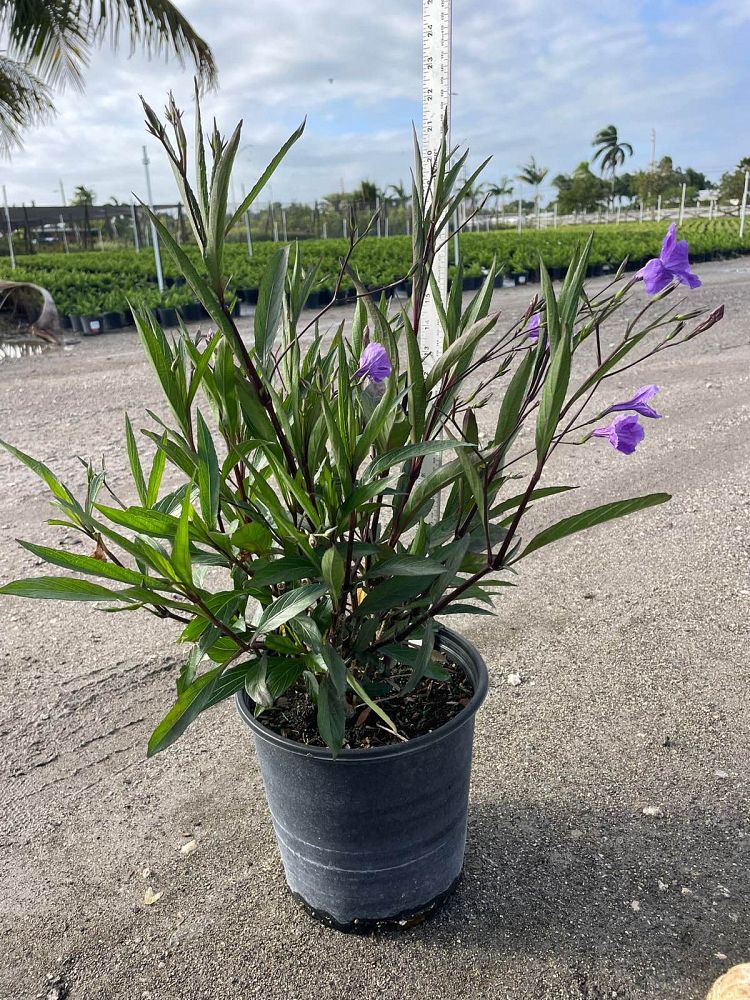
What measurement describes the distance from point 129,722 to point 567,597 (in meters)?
1.51

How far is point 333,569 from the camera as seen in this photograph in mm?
1127

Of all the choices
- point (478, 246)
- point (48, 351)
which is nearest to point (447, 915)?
point (48, 351)

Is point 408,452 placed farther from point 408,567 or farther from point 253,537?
point 253,537

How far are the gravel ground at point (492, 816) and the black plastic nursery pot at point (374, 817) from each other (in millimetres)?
75

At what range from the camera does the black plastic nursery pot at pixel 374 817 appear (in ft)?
4.42

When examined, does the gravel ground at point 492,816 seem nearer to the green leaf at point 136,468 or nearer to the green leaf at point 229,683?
the green leaf at point 229,683

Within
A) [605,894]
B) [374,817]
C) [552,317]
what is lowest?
[605,894]

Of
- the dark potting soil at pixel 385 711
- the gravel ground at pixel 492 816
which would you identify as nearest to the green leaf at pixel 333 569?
the dark potting soil at pixel 385 711

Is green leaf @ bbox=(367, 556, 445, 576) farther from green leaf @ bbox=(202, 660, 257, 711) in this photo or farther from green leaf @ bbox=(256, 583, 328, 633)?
green leaf @ bbox=(202, 660, 257, 711)

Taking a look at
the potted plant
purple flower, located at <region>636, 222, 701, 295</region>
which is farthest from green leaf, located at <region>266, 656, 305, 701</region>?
purple flower, located at <region>636, 222, 701, 295</region>

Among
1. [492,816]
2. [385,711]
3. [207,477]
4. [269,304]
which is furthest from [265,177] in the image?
[492,816]

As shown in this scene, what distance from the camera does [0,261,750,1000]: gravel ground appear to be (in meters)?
1.47

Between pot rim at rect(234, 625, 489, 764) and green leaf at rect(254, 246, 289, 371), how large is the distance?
623mm

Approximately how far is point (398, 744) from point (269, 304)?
0.72 meters
